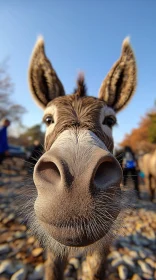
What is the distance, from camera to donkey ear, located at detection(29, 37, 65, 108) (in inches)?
123

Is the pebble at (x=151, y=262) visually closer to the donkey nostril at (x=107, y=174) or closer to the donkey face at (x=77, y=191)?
the donkey face at (x=77, y=191)

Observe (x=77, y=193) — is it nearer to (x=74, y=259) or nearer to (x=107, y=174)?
(x=107, y=174)

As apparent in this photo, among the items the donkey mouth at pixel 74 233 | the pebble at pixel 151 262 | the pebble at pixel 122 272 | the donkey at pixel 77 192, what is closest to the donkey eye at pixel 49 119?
the donkey at pixel 77 192

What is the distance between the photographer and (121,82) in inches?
132

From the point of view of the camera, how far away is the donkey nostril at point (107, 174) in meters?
1.32

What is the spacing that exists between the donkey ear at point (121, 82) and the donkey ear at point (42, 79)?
0.86m

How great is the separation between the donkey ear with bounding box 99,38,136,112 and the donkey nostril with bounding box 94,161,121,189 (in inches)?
84.0

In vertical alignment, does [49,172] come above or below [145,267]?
above

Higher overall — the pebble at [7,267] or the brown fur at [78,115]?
the brown fur at [78,115]

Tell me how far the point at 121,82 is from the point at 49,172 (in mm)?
2632

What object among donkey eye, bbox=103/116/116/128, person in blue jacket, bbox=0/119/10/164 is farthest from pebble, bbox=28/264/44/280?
person in blue jacket, bbox=0/119/10/164

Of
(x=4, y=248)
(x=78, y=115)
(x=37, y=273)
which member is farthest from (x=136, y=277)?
(x=78, y=115)

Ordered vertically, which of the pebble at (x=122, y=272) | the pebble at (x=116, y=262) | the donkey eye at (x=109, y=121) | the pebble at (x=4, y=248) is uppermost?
the donkey eye at (x=109, y=121)

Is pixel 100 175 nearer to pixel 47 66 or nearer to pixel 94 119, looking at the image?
pixel 94 119
